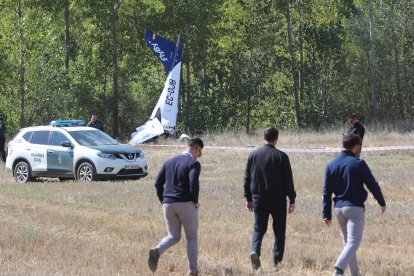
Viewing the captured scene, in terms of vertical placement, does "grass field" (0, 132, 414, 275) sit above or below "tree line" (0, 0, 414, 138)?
below

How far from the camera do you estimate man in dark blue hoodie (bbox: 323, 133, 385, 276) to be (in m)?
8.84

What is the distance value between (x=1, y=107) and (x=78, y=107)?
4470 mm

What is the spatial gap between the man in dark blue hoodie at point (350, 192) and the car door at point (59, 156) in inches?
562

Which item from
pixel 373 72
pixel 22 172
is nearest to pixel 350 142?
pixel 22 172

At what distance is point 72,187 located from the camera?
20234mm

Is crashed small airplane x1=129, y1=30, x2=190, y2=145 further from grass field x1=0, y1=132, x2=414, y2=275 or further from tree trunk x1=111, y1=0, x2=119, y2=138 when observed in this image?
grass field x1=0, y1=132, x2=414, y2=275

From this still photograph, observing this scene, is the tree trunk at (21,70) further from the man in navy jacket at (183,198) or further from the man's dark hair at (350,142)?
the man's dark hair at (350,142)

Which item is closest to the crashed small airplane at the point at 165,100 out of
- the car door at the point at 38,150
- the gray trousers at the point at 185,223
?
the car door at the point at 38,150

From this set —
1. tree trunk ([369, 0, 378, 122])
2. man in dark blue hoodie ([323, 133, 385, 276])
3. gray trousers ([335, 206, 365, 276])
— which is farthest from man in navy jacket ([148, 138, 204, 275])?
tree trunk ([369, 0, 378, 122])

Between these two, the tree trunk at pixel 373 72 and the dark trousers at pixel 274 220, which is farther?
the tree trunk at pixel 373 72

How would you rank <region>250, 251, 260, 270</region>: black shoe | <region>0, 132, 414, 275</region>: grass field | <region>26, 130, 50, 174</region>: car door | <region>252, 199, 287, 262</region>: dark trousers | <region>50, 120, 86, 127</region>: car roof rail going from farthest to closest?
1. <region>50, 120, 86, 127</region>: car roof rail
2. <region>26, 130, 50, 174</region>: car door
3. <region>0, 132, 414, 275</region>: grass field
4. <region>252, 199, 287, 262</region>: dark trousers
5. <region>250, 251, 260, 270</region>: black shoe

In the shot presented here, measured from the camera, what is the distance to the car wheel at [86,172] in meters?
22.2

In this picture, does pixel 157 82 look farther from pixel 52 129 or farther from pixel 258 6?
pixel 52 129

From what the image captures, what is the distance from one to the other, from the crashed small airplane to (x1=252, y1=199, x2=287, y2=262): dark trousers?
27.8 meters
